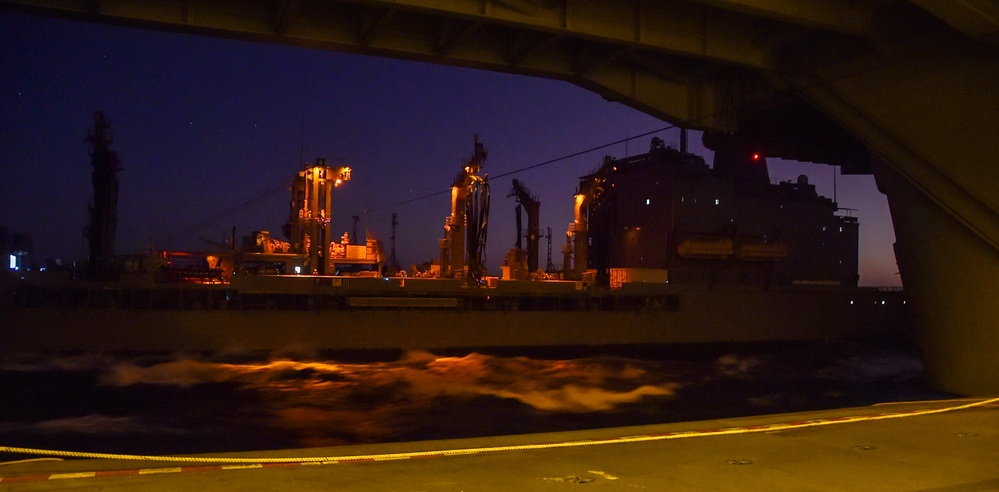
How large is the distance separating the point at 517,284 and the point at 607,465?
25.2 m

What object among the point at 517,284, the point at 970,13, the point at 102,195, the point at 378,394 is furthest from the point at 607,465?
the point at 102,195

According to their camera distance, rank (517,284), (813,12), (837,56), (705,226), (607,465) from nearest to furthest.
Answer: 1. (607,465)
2. (813,12)
3. (837,56)
4. (517,284)
5. (705,226)

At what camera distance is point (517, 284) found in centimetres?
3094

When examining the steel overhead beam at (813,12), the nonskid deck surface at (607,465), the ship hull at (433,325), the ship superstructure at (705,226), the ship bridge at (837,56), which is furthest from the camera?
the ship superstructure at (705,226)

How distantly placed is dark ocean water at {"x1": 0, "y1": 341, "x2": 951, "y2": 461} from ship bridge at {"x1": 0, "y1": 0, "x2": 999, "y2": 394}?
316cm

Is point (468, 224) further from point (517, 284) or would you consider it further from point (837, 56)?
point (837, 56)

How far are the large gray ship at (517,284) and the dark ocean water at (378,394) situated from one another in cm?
117

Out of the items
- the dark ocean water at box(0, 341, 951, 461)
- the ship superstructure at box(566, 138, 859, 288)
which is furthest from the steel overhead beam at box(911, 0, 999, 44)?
Result: the ship superstructure at box(566, 138, 859, 288)

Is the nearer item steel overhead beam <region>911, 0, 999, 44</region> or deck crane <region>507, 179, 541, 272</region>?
steel overhead beam <region>911, 0, 999, 44</region>

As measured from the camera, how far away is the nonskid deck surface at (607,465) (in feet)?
16.5

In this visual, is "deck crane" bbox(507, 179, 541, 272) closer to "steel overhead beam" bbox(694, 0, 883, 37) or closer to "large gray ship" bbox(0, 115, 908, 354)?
"large gray ship" bbox(0, 115, 908, 354)

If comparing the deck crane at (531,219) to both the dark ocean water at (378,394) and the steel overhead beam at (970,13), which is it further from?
the steel overhead beam at (970,13)

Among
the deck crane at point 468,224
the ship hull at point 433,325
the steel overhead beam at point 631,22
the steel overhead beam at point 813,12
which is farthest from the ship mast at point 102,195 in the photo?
the steel overhead beam at point 813,12

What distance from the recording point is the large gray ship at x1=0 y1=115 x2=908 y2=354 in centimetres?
2591
